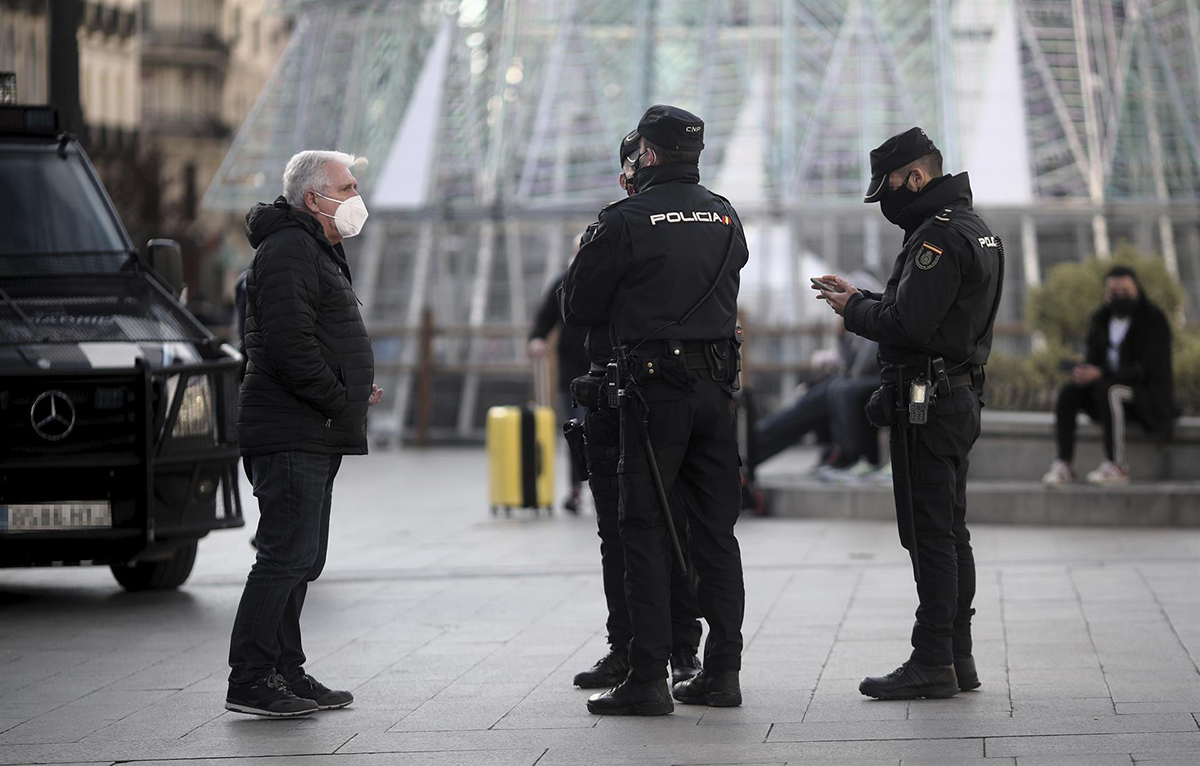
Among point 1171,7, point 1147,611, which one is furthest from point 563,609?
point 1171,7

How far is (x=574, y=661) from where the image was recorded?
8.52 meters

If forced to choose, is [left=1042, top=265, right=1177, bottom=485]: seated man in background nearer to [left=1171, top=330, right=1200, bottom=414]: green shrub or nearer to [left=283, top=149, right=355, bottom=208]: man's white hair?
[left=1171, top=330, right=1200, bottom=414]: green shrub

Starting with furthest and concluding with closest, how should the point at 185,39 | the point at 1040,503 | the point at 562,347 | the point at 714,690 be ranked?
1. the point at 185,39
2. the point at 562,347
3. the point at 1040,503
4. the point at 714,690

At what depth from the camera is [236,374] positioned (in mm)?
10844

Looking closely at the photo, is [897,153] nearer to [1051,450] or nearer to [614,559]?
[614,559]

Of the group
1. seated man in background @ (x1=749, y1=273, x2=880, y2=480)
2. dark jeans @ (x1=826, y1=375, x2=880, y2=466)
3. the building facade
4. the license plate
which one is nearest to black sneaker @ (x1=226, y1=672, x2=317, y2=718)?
the license plate

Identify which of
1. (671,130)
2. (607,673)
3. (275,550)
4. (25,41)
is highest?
(25,41)

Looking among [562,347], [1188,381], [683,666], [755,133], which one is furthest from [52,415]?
[755,133]

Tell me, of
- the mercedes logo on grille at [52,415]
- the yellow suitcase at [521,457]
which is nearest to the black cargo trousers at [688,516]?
the mercedes logo on grille at [52,415]

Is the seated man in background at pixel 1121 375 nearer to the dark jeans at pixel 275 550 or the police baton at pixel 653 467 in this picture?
the police baton at pixel 653 467

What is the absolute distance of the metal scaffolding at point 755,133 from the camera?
29.5m

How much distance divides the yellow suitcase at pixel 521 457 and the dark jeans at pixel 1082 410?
3.94m

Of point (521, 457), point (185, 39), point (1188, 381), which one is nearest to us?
point (1188, 381)

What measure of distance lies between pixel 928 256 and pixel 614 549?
5.25ft
